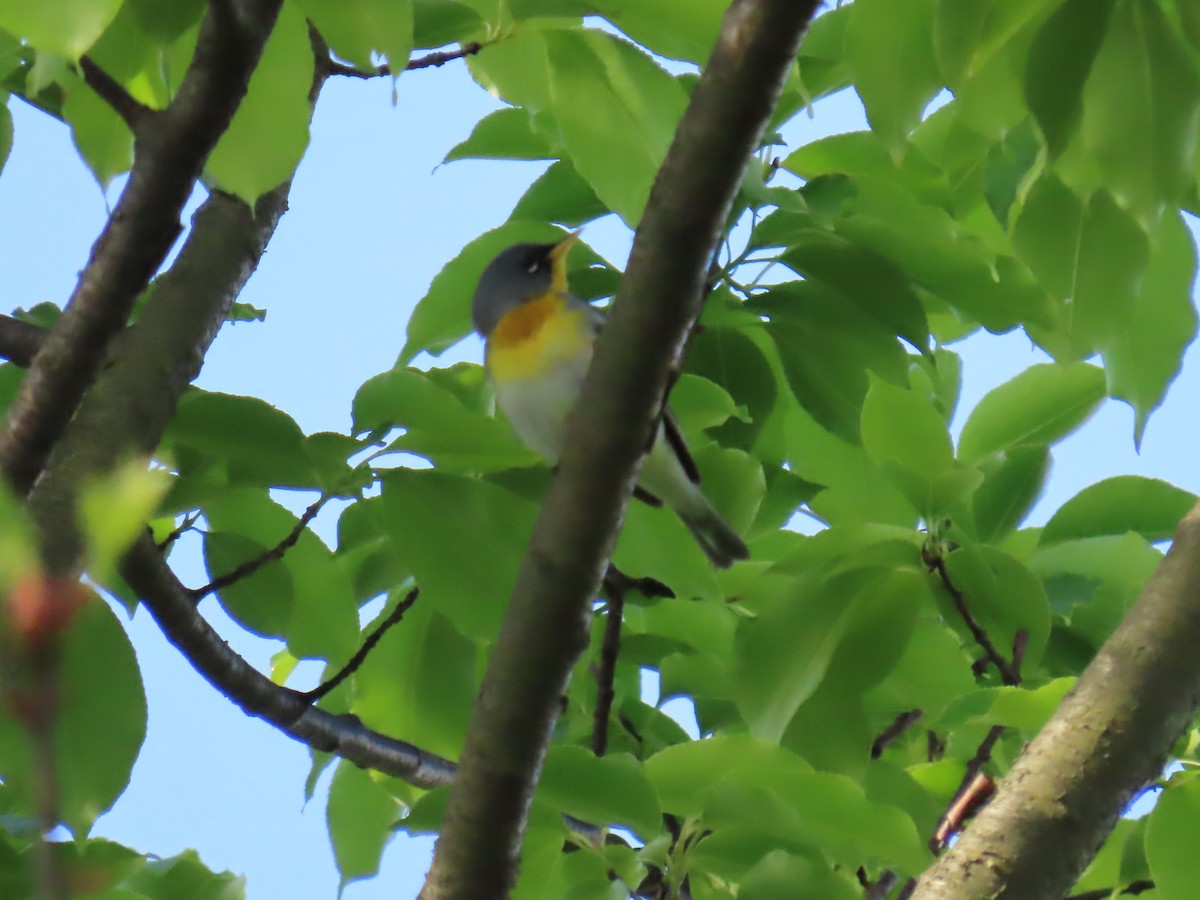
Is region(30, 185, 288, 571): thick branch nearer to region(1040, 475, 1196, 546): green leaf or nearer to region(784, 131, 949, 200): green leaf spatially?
region(784, 131, 949, 200): green leaf

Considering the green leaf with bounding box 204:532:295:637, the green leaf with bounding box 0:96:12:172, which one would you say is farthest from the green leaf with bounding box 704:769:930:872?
the green leaf with bounding box 0:96:12:172

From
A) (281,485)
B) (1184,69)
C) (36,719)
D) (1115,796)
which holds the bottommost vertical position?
(36,719)

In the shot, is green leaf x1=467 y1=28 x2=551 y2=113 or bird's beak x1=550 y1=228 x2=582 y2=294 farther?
bird's beak x1=550 y1=228 x2=582 y2=294

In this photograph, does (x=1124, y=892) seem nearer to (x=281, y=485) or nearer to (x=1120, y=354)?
(x=1120, y=354)

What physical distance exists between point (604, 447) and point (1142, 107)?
2.84ft

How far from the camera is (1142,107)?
174 centimetres

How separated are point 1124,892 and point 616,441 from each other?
157cm

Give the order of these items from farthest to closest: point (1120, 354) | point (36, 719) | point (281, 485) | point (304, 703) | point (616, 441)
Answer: point (304, 703)
point (281, 485)
point (1120, 354)
point (616, 441)
point (36, 719)

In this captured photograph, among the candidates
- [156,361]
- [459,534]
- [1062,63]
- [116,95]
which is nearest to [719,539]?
[459,534]

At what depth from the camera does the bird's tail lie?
2.97 meters

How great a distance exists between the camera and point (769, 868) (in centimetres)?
200

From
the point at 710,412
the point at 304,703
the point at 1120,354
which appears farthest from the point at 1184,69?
the point at 304,703

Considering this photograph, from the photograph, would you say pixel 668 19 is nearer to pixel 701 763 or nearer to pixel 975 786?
pixel 701 763

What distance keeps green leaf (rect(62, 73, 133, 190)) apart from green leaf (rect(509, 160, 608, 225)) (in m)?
1.08
